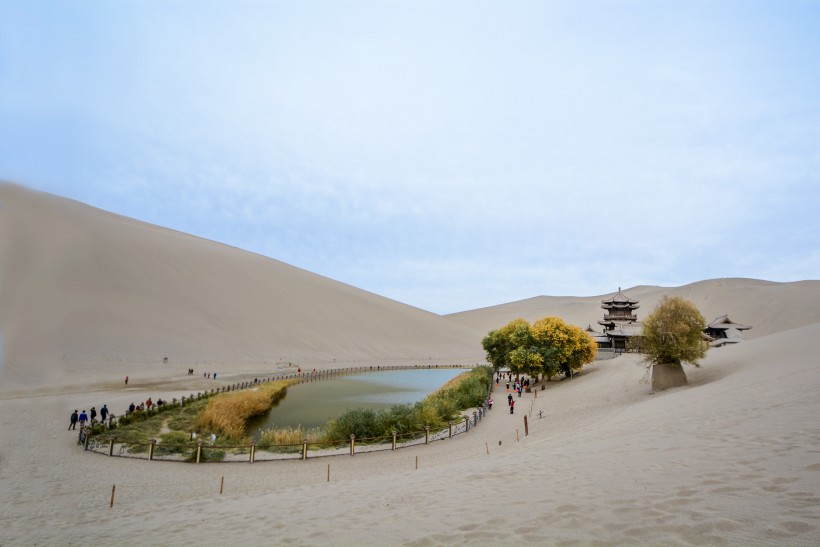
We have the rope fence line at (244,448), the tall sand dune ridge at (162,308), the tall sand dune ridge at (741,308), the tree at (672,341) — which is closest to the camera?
the tall sand dune ridge at (162,308)

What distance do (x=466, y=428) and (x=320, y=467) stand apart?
26.1 ft

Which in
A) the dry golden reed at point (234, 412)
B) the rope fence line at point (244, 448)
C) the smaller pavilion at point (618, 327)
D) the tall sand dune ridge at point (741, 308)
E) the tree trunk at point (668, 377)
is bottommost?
the rope fence line at point (244, 448)

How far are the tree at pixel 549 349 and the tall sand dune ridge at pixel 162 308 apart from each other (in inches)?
1114

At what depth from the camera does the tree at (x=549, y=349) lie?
33.8 metres

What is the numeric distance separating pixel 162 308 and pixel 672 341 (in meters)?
51.2

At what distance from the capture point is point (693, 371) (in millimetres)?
23703

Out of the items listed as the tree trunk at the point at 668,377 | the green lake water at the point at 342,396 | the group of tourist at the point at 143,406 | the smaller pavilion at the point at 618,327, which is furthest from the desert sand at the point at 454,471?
the smaller pavilion at the point at 618,327

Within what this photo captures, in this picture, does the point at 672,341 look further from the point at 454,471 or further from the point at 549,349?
the point at 454,471

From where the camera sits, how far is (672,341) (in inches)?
824

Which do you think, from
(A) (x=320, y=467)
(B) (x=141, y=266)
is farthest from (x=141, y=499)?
(B) (x=141, y=266)

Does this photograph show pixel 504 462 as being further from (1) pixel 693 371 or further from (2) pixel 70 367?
(2) pixel 70 367

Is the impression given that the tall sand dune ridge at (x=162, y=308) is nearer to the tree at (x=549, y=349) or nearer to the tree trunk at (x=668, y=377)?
the tree trunk at (x=668, y=377)

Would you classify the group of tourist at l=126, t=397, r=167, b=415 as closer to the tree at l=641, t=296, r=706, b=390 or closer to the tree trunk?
the tree at l=641, t=296, r=706, b=390

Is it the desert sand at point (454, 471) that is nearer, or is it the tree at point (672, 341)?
the desert sand at point (454, 471)
